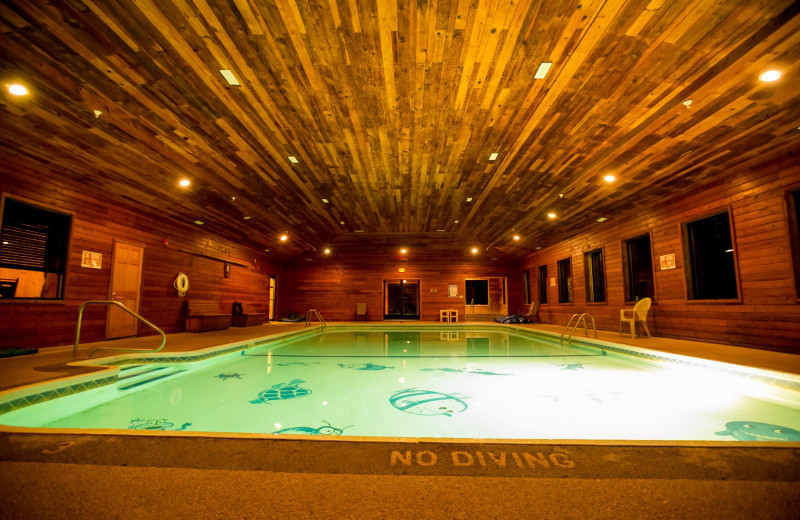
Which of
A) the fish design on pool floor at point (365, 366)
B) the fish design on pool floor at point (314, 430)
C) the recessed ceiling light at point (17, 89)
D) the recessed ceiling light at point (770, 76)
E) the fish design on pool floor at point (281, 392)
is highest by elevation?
the recessed ceiling light at point (770, 76)

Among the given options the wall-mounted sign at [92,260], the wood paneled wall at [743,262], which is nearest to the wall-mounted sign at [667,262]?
the wood paneled wall at [743,262]

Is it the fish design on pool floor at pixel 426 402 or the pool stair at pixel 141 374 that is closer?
the fish design on pool floor at pixel 426 402

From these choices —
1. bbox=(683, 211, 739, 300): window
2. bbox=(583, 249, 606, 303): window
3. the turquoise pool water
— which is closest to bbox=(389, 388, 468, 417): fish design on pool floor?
the turquoise pool water

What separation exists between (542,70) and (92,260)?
7.70 metres

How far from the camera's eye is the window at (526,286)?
14672mm

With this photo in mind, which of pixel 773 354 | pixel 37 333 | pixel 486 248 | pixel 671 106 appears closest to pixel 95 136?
pixel 37 333

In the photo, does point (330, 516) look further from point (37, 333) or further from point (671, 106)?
point (37, 333)

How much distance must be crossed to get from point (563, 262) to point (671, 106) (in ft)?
27.3

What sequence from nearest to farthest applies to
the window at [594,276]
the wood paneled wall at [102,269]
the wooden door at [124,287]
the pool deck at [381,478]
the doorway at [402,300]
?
the pool deck at [381,478], the wood paneled wall at [102,269], the wooden door at [124,287], the window at [594,276], the doorway at [402,300]

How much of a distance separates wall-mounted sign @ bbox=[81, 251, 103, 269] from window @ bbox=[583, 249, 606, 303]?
1135cm

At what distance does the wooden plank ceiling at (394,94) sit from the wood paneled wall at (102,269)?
0.38m

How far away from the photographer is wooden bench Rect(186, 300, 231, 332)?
8.80 m

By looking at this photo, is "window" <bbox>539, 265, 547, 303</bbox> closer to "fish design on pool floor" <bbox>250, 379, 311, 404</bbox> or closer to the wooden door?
"fish design on pool floor" <bbox>250, 379, 311, 404</bbox>

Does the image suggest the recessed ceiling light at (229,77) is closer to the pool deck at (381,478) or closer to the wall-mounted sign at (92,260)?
the pool deck at (381,478)
